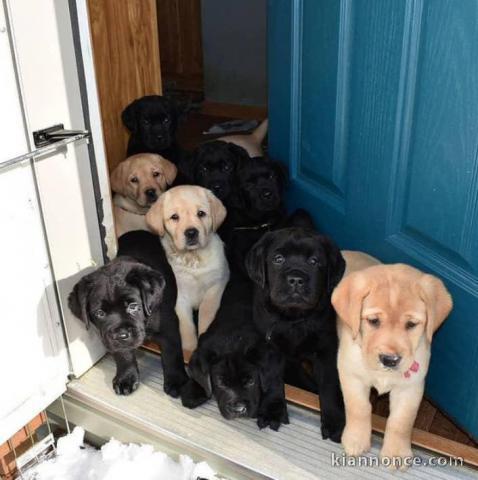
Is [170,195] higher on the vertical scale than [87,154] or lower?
lower

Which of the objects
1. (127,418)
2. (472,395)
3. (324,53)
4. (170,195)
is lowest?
(127,418)

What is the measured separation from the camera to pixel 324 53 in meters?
2.42

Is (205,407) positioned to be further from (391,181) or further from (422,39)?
(422,39)

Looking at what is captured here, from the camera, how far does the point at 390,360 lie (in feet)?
5.44

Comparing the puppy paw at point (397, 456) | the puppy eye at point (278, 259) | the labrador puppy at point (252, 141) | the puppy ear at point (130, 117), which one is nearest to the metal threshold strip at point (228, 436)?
the puppy paw at point (397, 456)

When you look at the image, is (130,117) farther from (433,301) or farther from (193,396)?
(433,301)

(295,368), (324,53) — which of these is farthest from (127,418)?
(324,53)

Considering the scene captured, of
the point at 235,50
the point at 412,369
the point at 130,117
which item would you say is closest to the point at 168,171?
the point at 130,117

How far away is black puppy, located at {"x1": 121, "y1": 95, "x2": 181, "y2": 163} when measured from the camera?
3082mm

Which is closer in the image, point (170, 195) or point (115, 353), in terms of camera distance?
point (115, 353)

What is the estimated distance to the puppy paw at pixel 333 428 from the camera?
196 centimetres

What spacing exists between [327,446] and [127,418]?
0.70 m

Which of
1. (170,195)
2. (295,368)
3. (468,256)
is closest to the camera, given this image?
(468,256)

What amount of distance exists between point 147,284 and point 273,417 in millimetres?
613
